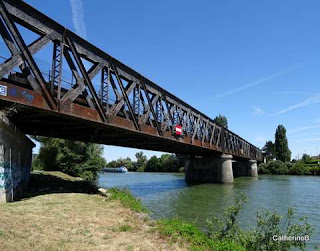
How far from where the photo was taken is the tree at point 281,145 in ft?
451

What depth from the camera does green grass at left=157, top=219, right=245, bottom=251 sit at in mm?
9945

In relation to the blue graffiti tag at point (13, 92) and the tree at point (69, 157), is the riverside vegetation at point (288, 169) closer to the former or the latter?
the tree at point (69, 157)

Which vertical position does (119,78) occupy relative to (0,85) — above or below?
above

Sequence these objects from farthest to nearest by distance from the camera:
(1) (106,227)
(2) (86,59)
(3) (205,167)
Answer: (3) (205,167) → (2) (86,59) → (1) (106,227)

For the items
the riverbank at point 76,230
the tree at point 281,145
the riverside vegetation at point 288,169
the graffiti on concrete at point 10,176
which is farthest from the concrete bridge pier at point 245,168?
the riverbank at point 76,230

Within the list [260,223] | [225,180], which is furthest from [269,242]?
[225,180]

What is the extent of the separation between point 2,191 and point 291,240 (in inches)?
519

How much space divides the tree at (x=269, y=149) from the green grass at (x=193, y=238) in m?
150

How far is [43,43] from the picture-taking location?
1886cm

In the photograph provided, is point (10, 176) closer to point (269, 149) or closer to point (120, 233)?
point (120, 233)

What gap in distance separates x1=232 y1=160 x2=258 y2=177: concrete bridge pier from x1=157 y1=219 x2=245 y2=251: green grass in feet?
303

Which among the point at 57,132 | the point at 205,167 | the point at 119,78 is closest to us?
the point at 119,78

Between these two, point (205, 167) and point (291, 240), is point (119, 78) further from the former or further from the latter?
point (205, 167)

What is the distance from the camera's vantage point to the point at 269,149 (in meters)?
164
